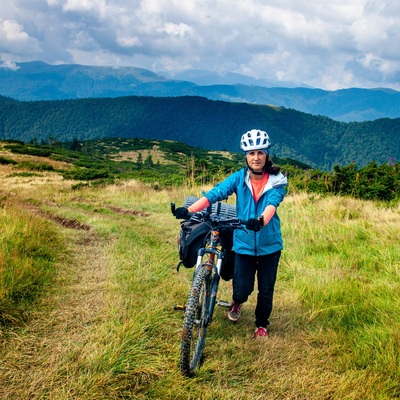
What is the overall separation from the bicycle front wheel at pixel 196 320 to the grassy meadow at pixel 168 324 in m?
0.12

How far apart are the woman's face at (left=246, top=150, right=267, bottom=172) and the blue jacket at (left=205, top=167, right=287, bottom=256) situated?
151mm

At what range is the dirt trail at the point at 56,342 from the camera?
9.32 feet

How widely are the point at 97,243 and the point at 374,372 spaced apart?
543 cm

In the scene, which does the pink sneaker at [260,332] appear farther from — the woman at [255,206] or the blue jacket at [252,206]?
the blue jacket at [252,206]

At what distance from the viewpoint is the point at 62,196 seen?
13.7m

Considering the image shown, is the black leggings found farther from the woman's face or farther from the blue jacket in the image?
the woman's face

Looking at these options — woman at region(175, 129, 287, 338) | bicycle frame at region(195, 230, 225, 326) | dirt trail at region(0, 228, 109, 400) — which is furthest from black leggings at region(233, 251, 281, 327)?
dirt trail at region(0, 228, 109, 400)

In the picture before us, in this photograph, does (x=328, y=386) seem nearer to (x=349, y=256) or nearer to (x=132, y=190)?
(x=349, y=256)

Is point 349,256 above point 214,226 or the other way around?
the other way around

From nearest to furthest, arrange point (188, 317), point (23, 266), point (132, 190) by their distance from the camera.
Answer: point (188, 317) < point (23, 266) < point (132, 190)

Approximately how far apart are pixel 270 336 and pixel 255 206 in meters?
1.61

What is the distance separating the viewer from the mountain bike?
3.08 m

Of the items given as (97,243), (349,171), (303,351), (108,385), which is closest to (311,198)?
(349,171)

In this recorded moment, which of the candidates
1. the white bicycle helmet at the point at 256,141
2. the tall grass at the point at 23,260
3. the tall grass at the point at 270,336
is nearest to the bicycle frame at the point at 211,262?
the tall grass at the point at 270,336
